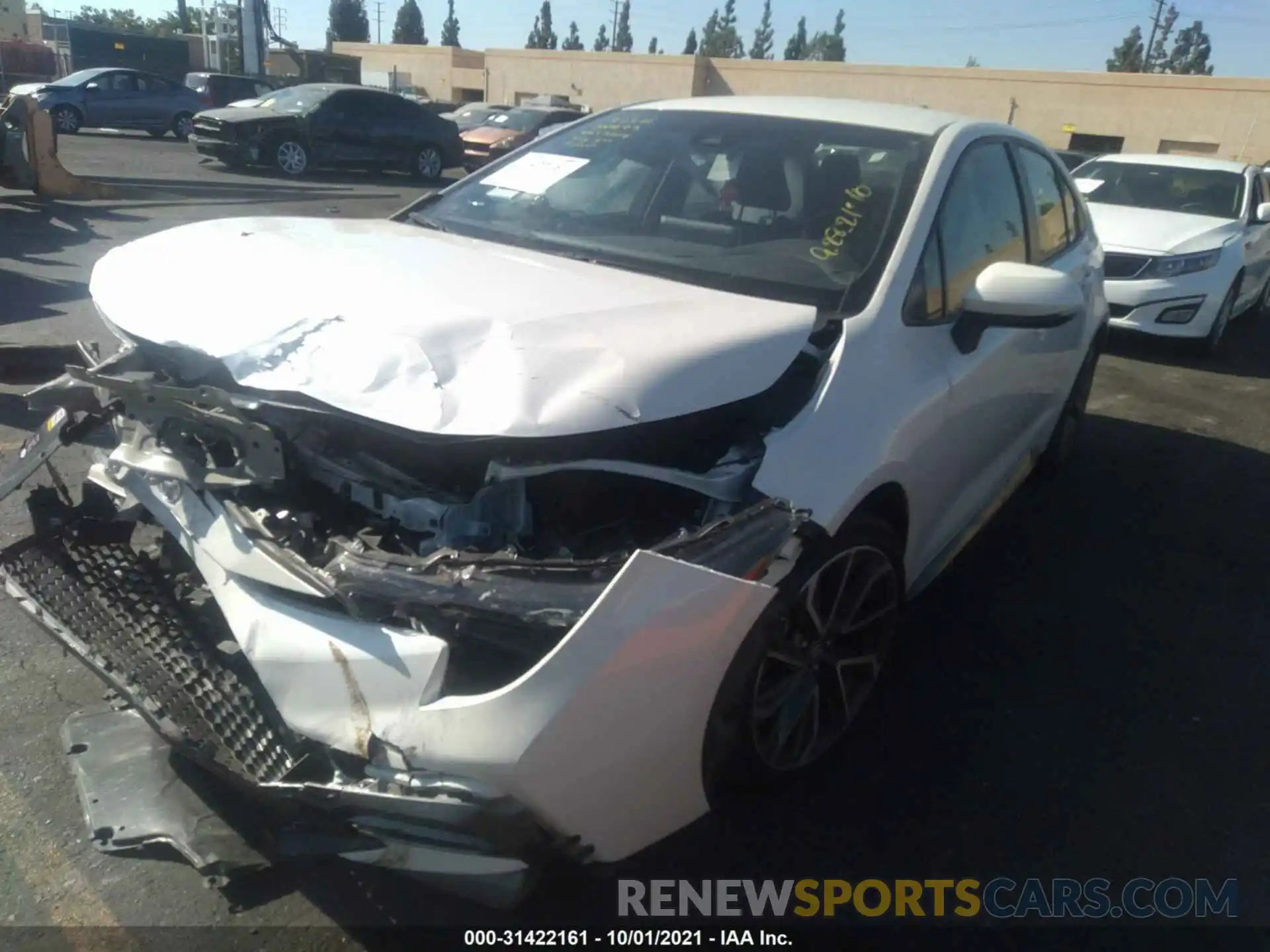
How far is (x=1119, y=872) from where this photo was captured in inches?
101

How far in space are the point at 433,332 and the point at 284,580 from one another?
0.65 meters

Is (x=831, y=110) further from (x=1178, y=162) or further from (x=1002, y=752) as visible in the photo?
(x=1178, y=162)

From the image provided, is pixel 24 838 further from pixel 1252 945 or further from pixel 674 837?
pixel 1252 945

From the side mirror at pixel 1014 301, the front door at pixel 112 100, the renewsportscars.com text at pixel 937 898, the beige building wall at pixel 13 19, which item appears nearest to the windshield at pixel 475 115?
the front door at pixel 112 100

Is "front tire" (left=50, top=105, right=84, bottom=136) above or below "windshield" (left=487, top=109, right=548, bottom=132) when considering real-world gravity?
below

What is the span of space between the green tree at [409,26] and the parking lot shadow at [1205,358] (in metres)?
102

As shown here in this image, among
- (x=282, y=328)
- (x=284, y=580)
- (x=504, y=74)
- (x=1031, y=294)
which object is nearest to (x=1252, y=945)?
(x=1031, y=294)

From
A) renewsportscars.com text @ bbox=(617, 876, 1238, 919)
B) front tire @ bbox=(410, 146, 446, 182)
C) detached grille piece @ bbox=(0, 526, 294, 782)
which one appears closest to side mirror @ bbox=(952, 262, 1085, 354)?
renewsportscars.com text @ bbox=(617, 876, 1238, 919)

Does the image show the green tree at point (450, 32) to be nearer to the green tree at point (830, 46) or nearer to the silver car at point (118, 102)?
the green tree at point (830, 46)

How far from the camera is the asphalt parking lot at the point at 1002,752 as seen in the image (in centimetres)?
229

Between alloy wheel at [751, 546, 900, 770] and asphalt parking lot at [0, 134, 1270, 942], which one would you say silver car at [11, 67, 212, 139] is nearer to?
asphalt parking lot at [0, 134, 1270, 942]

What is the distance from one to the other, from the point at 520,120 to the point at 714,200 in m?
19.1

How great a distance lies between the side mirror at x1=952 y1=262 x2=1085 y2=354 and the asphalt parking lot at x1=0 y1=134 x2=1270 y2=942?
120 centimetres

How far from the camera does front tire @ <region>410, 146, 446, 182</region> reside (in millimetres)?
18531
